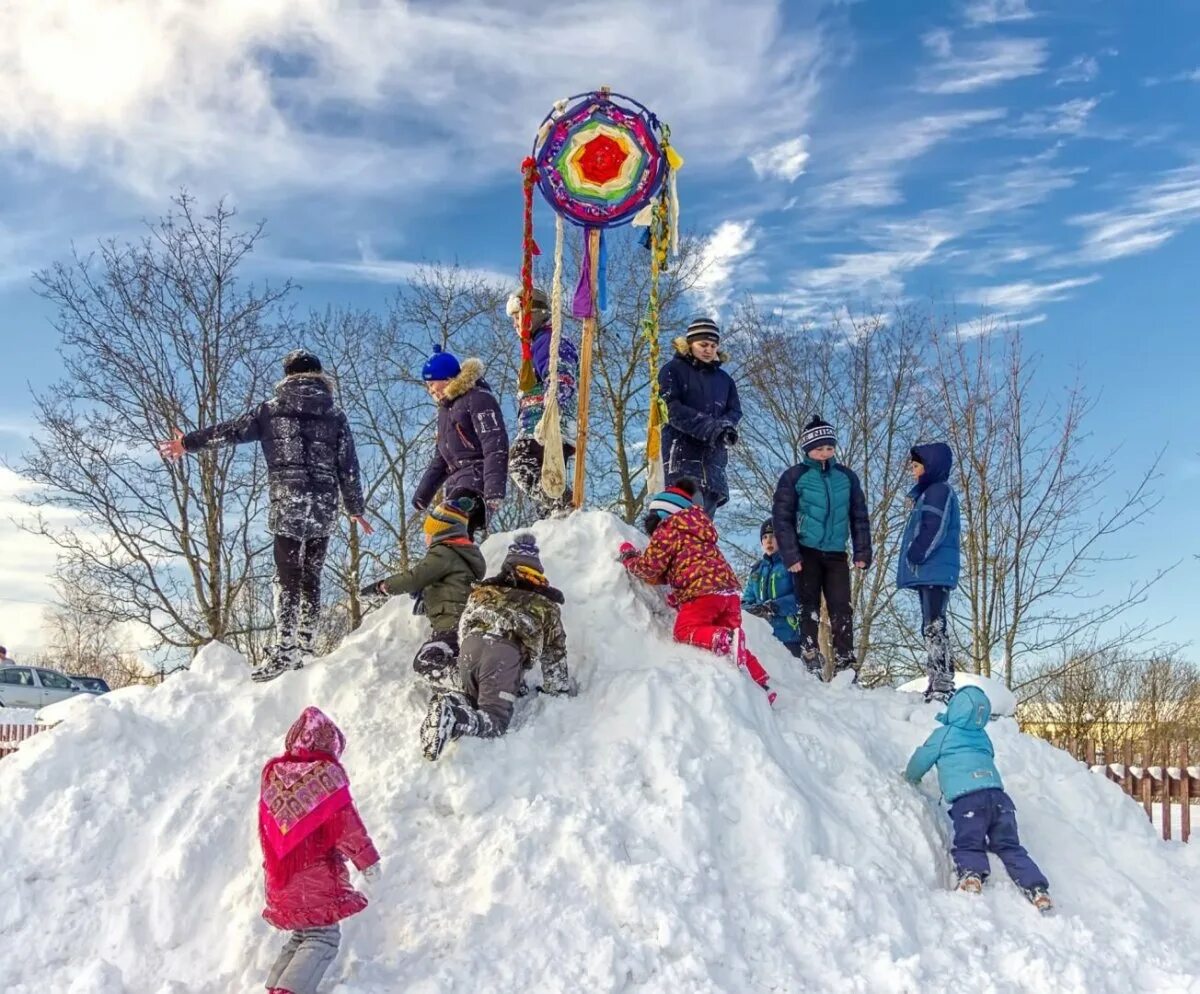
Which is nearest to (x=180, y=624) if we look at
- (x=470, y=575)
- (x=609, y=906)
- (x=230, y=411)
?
(x=230, y=411)

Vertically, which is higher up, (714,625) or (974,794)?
(714,625)

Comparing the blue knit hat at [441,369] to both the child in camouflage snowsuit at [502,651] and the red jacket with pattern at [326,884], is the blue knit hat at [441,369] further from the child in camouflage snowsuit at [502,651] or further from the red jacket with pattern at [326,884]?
the red jacket with pattern at [326,884]

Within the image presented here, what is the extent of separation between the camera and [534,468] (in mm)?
7324

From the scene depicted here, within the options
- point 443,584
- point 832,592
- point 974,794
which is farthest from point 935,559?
point 443,584

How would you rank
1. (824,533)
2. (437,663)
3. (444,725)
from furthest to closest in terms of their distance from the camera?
(824,533) < (437,663) < (444,725)

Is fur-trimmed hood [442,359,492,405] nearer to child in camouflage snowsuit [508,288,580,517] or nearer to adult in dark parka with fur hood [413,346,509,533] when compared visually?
adult in dark parka with fur hood [413,346,509,533]

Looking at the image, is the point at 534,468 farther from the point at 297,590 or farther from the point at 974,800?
the point at 974,800

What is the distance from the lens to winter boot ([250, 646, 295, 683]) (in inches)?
217

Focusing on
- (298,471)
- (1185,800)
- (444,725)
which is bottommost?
(1185,800)

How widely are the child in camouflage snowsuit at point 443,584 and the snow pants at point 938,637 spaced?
327 cm

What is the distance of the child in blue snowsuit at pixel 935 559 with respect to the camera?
6.58 m

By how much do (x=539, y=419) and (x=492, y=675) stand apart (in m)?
2.86

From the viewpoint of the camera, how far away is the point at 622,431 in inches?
706

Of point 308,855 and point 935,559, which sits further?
point 935,559
